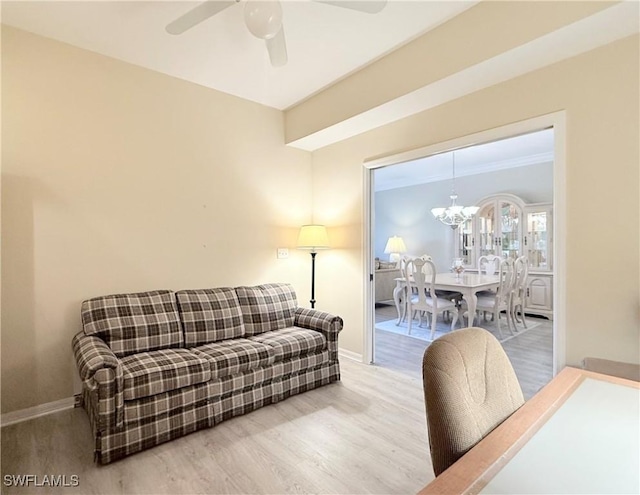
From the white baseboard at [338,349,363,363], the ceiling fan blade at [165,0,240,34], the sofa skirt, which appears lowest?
the white baseboard at [338,349,363,363]

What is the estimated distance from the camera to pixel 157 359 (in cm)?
230

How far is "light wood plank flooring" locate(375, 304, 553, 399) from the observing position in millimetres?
3137

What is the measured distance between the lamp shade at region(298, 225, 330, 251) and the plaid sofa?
0.56 meters

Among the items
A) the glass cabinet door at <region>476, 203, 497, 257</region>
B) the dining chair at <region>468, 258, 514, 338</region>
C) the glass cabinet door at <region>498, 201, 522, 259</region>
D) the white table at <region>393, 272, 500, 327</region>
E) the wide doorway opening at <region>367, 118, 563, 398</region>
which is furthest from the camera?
the glass cabinet door at <region>476, 203, 497, 257</region>

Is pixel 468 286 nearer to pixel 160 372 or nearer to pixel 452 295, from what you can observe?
pixel 452 295

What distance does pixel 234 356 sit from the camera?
8.11ft

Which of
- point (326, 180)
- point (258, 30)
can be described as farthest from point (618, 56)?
point (326, 180)

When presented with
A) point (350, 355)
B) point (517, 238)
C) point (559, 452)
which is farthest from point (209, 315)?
point (517, 238)

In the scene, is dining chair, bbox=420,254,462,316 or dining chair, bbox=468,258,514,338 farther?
dining chair, bbox=420,254,462,316

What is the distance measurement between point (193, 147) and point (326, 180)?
1517 millimetres

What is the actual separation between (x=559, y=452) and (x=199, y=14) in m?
2.47

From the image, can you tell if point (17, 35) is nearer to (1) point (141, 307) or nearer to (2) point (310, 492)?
(1) point (141, 307)

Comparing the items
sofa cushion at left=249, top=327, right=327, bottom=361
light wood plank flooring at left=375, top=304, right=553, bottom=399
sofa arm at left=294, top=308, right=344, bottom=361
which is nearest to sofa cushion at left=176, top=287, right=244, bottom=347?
sofa cushion at left=249, top=327, right=327, bottom=361

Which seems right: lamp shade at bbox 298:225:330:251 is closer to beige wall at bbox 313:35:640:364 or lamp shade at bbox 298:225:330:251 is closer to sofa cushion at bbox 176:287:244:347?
sofa cushion at bbox 176:287:244:347
